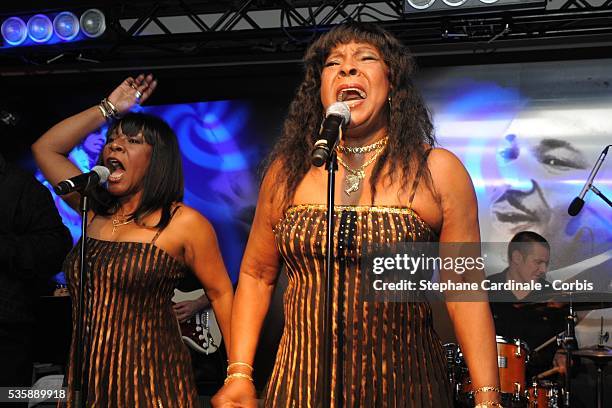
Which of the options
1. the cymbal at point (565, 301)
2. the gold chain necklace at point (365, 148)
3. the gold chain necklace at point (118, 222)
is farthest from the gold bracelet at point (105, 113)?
the cymbal at point (565, 301)

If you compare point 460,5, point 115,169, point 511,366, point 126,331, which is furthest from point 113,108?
point 511,366

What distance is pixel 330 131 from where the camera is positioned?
7.13 feet

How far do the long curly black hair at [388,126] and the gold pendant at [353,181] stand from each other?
0.04m

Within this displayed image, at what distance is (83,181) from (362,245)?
47.3 inches

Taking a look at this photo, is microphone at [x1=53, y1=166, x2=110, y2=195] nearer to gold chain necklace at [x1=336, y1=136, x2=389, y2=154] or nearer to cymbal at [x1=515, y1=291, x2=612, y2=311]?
gold chain necklace at [x1=336, y1=136, x2=389, y2=154]

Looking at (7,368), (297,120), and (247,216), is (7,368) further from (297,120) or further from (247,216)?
(247,216)

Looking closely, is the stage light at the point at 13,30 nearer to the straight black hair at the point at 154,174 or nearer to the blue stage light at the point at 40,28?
the blue stage light at the point at 40,28

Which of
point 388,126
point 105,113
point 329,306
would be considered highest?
point 105,113

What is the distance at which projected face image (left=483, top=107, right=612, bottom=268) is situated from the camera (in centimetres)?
604

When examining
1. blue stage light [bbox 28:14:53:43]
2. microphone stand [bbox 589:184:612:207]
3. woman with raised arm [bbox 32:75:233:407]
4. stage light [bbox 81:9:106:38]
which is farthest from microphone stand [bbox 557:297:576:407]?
blue stage light [bbox 28:14:53:43]

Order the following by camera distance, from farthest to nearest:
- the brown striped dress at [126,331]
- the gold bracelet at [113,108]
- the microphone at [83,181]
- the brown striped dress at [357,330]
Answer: the gold bracelet at [113,108]
the brown striped dress at [126,331]
the microphone at [83,181]
the brown striped dress at [357,330]

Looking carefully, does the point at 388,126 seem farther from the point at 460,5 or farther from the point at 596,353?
the point at 596,353

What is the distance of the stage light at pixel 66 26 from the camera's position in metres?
5.93

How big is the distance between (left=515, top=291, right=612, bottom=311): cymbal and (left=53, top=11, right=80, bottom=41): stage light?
3.69 meters
